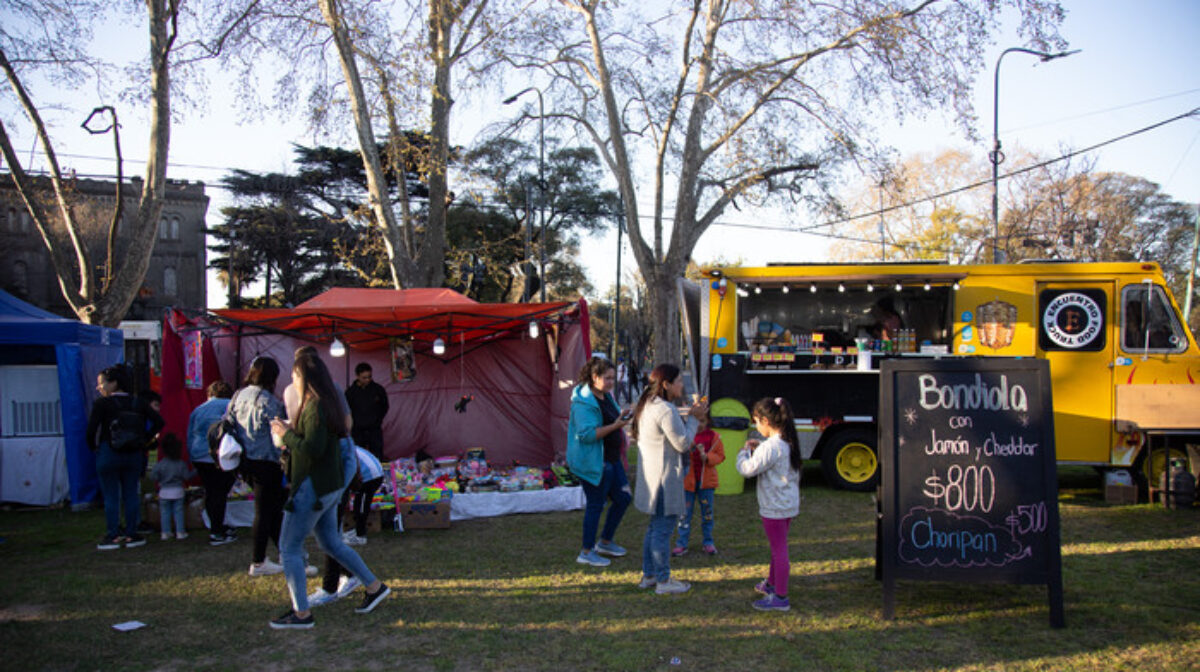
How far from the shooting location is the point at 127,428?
6699mm

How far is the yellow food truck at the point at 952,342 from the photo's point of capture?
27.5ft

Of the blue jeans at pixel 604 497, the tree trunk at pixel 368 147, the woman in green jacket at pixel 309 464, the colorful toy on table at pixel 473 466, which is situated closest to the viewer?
the woman in green jacket at pixel 309 464

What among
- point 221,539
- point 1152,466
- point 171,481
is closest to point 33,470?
point 171,481

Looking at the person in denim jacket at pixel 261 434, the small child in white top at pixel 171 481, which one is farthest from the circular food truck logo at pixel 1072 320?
the small child in white top at pixel 171 481

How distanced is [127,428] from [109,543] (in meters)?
1.07

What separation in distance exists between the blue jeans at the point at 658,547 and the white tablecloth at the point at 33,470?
24.8 feet

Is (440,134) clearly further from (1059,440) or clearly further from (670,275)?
(1059,440)

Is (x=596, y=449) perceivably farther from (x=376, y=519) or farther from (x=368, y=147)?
(x=368, y=147)

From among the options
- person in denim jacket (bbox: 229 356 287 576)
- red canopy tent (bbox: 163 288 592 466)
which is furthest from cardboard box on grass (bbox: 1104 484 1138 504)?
person in denim jacket (bbox: 229 356 287 576)

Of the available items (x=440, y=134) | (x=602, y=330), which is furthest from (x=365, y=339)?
(x=602, y=330)

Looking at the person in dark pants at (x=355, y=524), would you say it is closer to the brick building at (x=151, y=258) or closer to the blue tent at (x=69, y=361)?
the blue tent at (x=69, y=361)

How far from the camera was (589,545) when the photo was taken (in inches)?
241

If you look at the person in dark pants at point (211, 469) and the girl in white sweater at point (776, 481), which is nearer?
the girl in white sweater at point (776, 481)

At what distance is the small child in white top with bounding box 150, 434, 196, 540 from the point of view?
7.07m
